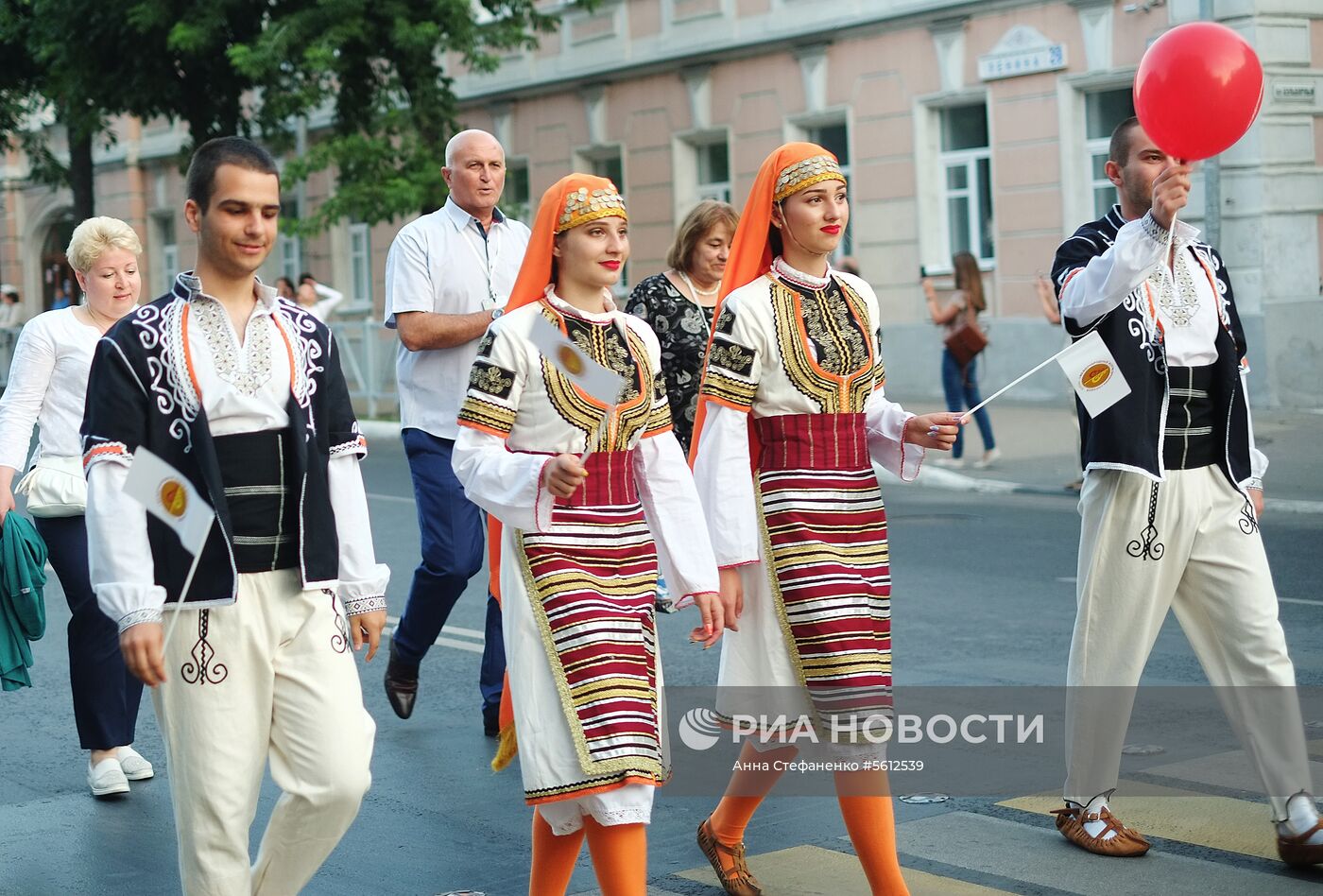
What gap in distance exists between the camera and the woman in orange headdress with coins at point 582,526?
4363 mm

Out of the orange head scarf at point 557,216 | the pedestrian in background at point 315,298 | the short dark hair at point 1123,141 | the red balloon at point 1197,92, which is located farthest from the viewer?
the pedestrian in background at point 315,298

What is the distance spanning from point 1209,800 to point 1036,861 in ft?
2.78

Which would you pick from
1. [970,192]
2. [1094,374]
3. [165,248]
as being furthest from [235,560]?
[165,248]

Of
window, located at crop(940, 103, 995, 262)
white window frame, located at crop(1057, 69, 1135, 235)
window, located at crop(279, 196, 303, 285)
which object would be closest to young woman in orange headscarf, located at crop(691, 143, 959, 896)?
white window frame, located at crop(1057, 69, 1135, 235)

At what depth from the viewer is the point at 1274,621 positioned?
538cm

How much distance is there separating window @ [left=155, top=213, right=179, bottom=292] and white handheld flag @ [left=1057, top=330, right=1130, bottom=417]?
121 feet

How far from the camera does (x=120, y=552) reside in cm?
407

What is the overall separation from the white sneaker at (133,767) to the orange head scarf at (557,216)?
2.89 meters

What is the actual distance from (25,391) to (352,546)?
102 inches

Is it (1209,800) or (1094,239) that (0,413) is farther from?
(1209,800)

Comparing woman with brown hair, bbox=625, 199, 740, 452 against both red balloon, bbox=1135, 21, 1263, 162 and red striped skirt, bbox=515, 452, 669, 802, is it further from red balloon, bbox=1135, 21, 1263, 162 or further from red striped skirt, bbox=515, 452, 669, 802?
red striped skirt, bbox=515, 452, 669, 802

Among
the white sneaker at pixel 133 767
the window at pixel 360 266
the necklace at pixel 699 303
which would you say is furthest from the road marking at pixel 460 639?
the window at pixel 360 266

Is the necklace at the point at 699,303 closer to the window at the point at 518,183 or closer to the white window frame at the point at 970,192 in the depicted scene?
the white window frame at the point at 970,192

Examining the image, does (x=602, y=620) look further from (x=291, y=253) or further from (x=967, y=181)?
(x=291, y=253)
